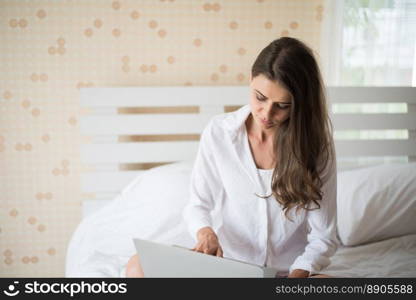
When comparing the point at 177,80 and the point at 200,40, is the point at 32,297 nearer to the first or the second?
the point at 177,80

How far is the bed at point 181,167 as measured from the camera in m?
1.71

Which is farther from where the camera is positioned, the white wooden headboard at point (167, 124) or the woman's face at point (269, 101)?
the white wooden headboard at point (167, 124)

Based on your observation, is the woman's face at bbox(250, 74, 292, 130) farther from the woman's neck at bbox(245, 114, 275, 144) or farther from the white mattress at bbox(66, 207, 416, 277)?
the white mattress at bbox(66, 207, 416, 277)

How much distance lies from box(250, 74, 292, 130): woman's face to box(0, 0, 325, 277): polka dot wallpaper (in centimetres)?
101

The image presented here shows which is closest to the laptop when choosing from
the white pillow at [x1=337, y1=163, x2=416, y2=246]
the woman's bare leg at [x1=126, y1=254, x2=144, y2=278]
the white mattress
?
the woman's bare leg at [x1=126, y1=254, x2=144, y2=278]

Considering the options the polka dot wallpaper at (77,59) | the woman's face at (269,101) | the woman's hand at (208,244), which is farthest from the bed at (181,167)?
the woman's face at (269,101)

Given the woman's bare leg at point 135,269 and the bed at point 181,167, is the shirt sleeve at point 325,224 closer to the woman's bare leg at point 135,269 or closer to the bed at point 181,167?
the bed at point 181,167

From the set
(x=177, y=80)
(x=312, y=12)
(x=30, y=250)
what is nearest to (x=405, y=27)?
(x=312, y=12)

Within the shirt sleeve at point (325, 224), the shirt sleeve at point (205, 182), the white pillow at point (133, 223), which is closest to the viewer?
the shirt sleeve at point (325, 224)

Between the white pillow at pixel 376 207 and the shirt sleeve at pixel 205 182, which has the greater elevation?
the shirt sleeve at pixel 205 182

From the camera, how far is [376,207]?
1760mm

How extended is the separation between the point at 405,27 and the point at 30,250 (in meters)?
2.01

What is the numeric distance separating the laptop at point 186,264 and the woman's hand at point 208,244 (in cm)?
11

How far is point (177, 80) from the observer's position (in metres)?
2.19
